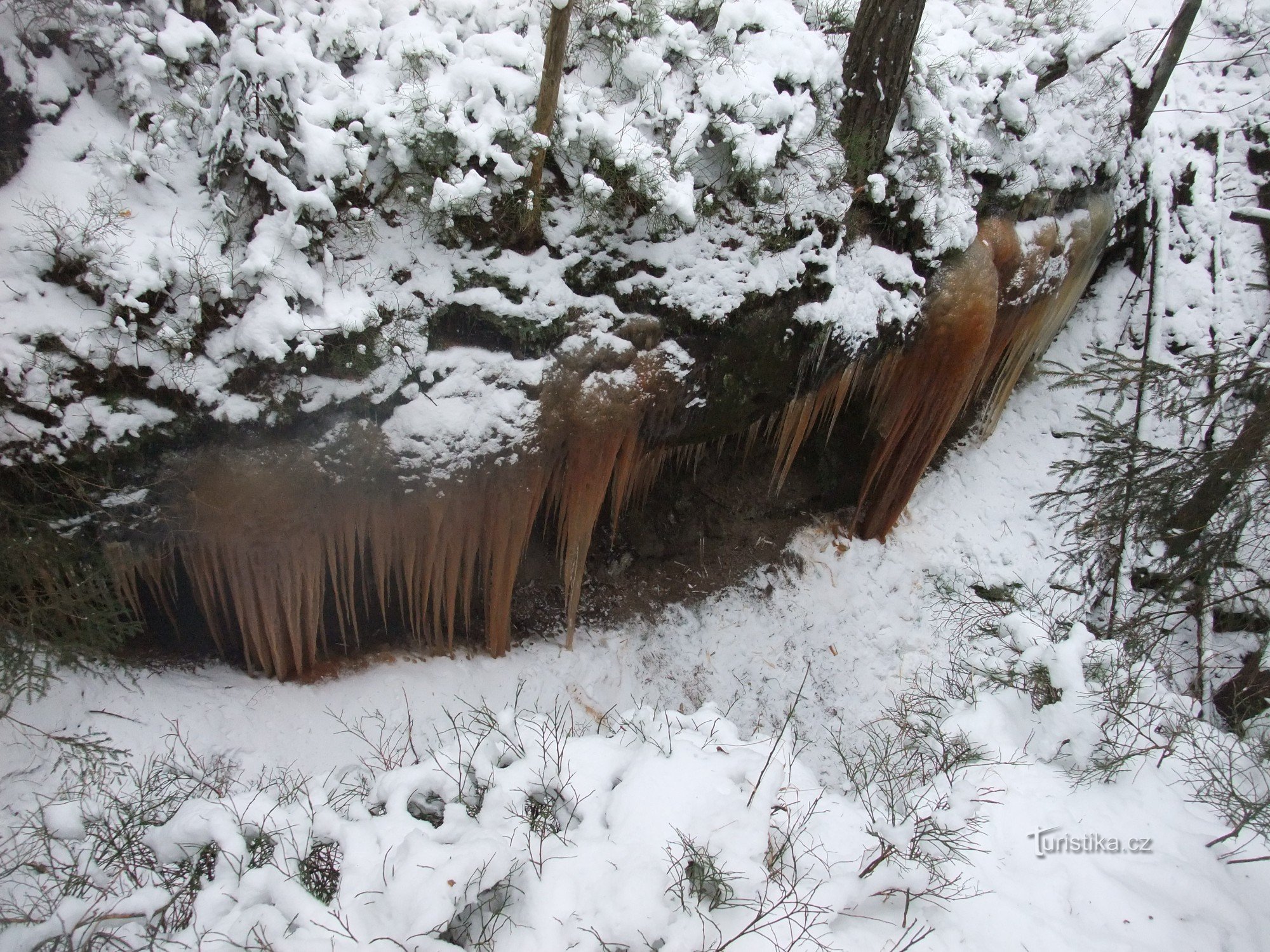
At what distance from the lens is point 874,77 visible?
16.5 ft

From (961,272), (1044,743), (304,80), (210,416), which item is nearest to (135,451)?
(210,416)

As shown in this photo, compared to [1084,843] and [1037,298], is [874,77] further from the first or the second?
[1084,843]

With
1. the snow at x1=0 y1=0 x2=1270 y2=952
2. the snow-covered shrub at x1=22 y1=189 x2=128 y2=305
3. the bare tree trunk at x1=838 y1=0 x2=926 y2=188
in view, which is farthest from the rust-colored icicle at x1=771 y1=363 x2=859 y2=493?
the snow-covered shrub at x1=22 y1=189 x2=128 y2=305

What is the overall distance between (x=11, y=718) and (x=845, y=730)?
18.7ft

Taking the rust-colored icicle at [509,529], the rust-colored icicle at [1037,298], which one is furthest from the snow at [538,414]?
the rust-colored icicle at [1037,298]

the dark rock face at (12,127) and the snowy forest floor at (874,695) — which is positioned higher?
the dark rock face at (12,127)

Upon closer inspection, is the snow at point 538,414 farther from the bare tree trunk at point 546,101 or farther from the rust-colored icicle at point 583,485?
the rust-colored icicle at point 583,485

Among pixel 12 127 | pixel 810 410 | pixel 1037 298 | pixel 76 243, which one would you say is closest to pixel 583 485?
pixel 810 410

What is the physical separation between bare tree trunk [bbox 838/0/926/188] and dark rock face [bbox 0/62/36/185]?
17.0 ft

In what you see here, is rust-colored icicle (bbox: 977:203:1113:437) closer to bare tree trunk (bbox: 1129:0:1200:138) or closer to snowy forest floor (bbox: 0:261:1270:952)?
snowy forest floor (bbox: 0:261:1270:952)

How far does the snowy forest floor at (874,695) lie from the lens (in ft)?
9.16

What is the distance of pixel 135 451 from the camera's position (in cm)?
349

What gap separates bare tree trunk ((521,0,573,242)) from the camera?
3.66 m

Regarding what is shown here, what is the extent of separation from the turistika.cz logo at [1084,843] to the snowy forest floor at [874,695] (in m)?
0.03
